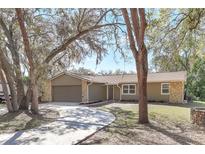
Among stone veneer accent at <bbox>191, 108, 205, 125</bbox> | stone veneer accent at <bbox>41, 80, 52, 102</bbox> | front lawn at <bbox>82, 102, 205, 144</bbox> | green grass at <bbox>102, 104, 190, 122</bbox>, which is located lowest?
front lawn at <bbox>82, 102, 205, 144</bbox>

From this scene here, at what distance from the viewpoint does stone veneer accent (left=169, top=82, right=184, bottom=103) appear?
21.2m

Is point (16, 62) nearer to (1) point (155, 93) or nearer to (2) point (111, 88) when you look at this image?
(2) point (111, 88)

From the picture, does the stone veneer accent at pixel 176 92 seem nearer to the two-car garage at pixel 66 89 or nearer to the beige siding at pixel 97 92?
the beige siding at pixel 97 92

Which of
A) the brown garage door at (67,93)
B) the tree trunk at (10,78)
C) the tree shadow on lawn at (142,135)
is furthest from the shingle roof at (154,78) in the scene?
the tree shadow on lawn at (142,135)

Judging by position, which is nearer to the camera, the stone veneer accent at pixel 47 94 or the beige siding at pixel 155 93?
the beige siding at pixel 155 93

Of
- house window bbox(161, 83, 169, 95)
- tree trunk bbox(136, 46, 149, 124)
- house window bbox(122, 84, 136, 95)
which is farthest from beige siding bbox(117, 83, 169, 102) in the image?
tree trunk bbox(136, 46, 149, 124)

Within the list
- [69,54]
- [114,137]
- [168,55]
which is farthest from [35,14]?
[114,137]

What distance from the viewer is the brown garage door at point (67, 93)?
2306cm

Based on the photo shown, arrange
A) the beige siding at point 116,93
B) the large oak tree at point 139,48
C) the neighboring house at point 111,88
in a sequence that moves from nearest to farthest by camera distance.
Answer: the large oak tree at point 139,48 → the neighboring house at point 111,88 → the beige siding at point 116,93

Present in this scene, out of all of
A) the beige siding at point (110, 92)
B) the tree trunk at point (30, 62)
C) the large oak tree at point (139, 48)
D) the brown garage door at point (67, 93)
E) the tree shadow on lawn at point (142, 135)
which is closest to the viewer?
the tree shadow on lawn at point (142, 135)

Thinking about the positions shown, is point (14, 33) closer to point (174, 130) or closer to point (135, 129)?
point (135, 129)

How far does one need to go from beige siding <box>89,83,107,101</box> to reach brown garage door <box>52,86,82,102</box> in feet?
3.71

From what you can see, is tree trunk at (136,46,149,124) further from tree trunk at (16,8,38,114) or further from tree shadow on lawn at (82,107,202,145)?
tree trunk at (16,8,38,114)
